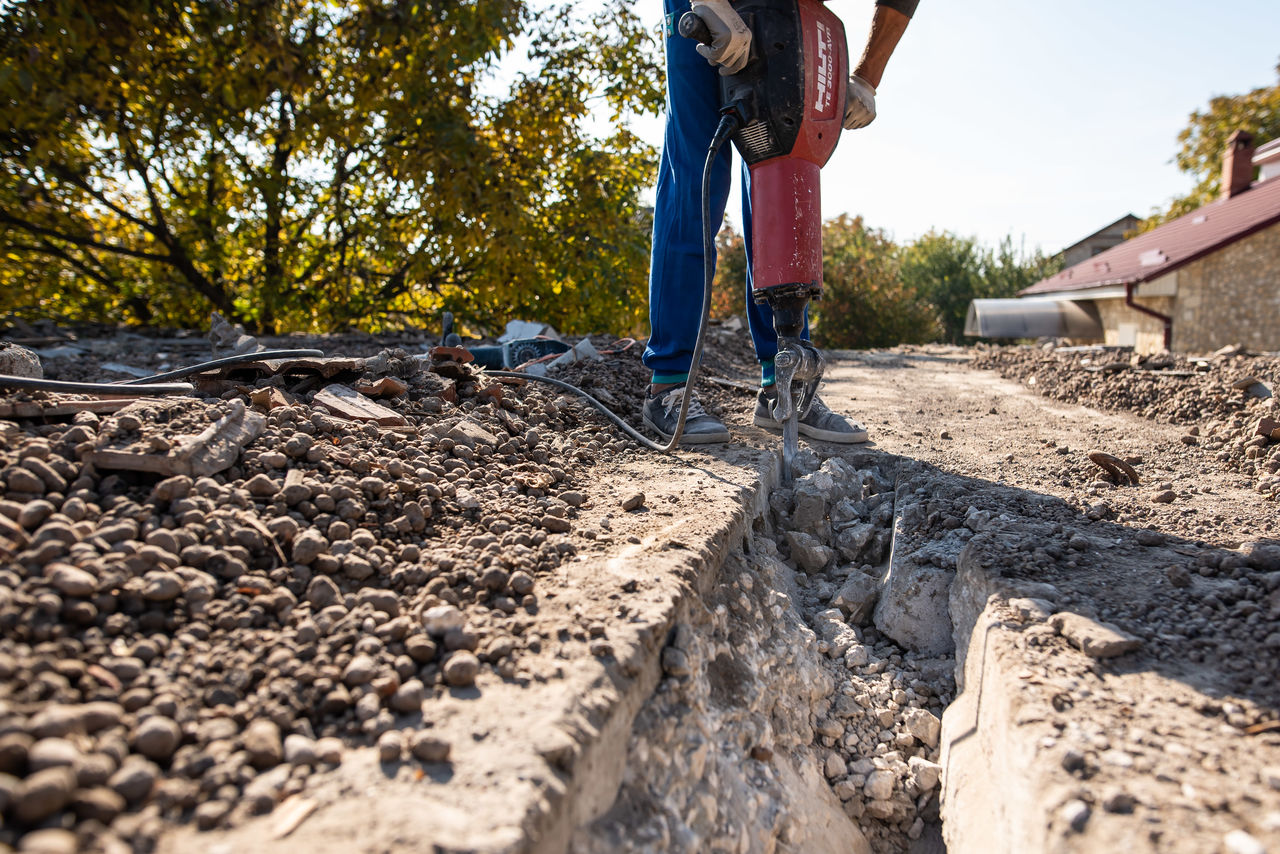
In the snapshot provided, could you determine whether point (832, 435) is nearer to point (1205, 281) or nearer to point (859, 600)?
point (859, 600)

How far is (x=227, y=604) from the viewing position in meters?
1.12

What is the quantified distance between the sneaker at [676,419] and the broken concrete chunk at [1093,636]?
1378mm

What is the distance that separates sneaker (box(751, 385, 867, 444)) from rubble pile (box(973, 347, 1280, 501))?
4.14 ft

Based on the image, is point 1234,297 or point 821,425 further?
point 1234,297

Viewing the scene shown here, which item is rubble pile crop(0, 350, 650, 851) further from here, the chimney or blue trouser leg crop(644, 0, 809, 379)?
the chimney

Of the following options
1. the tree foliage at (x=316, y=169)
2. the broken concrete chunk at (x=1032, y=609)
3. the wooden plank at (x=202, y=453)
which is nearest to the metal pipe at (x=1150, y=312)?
the tree foliage at (x=316, y=169)

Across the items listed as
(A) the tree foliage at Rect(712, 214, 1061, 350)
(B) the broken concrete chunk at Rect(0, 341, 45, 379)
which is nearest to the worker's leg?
(B) the broken concrete chunk at Rect(0, 341, 45, 379)

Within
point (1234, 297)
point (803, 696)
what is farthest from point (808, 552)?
point (1234, 297)

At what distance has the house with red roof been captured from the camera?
10.6 meters

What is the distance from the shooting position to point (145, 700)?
906 millimetres

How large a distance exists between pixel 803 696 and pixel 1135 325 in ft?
46.0

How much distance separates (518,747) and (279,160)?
19.8 feet

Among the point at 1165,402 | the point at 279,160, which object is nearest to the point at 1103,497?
the point at 1165,402

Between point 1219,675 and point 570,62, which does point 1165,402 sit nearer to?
point 1219,675
